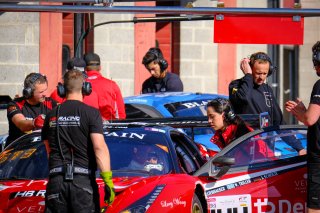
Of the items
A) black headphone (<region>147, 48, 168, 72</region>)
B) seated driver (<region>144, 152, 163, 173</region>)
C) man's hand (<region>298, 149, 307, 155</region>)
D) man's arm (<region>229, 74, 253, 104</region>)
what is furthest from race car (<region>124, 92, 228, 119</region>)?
seated driver (<region>144, 152, 163, 173</region>)

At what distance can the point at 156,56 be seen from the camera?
1628cm

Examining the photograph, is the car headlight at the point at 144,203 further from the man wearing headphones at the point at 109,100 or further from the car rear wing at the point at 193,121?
the man wearing headphones at the point at 109,100

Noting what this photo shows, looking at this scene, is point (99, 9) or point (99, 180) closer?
point (99, 180)

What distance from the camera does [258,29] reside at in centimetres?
1269

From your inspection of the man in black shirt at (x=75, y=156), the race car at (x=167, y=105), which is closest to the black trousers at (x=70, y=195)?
the man in black shirt at (x=75, y=156)

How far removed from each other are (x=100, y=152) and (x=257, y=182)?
1.81 meters

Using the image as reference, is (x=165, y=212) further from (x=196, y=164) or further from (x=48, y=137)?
(x=196, y=164)

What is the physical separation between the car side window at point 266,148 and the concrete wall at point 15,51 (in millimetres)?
10060

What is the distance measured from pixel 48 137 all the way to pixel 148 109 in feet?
17.2

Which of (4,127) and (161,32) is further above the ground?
(161,32)

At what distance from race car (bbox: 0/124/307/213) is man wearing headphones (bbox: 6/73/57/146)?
1.66 m

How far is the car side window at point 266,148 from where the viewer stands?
11172 millimetres

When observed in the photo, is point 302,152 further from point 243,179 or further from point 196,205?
point 196,205

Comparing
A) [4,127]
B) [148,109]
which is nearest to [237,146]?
[148,109]
